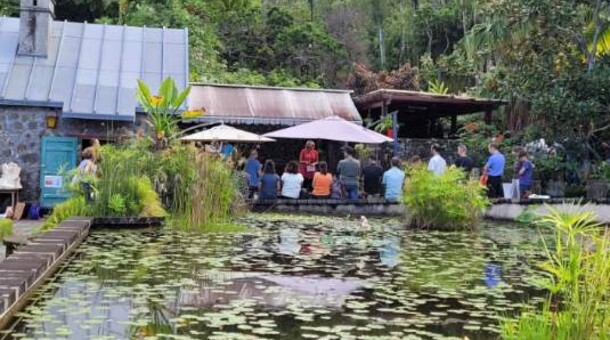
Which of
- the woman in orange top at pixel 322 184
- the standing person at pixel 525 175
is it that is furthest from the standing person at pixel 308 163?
the standing person at pixel 525 175

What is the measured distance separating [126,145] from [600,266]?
9.62m

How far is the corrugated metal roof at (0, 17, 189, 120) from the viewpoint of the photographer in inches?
606

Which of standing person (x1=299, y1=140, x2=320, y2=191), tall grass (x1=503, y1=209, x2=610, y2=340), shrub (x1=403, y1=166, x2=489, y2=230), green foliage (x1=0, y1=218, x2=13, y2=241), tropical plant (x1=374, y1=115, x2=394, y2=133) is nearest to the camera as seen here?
tall grass (x1=503, y1=209, x2=610, y2=340)

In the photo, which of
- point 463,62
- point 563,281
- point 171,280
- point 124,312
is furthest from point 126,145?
point 463,62

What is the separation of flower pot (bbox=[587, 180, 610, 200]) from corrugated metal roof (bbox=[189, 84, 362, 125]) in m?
5.98

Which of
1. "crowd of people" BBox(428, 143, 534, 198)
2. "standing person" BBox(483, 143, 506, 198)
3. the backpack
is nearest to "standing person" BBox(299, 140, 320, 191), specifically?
the backpack

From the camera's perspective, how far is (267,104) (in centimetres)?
1881

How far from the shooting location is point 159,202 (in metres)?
11.6

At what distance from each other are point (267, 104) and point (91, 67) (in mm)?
4373

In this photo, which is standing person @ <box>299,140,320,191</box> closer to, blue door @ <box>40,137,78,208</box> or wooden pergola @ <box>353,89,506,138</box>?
wooden pergola @ <box>353,89,506,138</box>

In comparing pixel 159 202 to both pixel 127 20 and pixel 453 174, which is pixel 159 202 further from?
pixel 127 20

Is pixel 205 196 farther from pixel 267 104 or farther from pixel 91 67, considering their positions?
pixel 267 104

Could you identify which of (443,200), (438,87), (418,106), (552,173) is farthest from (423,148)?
(443,200)

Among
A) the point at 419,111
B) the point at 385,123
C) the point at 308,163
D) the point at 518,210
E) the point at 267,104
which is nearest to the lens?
the point at 518,210
